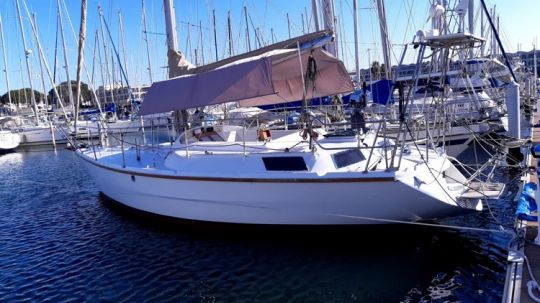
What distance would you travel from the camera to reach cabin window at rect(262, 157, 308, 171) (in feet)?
29.2

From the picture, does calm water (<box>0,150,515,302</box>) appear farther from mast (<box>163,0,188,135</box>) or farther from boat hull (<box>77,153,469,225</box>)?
mast (<box>163,0,188,135</box>)

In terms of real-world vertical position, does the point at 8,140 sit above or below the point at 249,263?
above

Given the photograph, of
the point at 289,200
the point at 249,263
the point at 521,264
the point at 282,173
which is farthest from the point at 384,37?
the point at 521,264

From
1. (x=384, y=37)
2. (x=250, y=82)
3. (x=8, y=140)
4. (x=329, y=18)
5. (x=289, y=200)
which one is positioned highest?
(x=329, y=18)

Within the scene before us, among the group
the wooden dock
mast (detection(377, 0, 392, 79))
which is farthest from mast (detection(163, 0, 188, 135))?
the wooden dock

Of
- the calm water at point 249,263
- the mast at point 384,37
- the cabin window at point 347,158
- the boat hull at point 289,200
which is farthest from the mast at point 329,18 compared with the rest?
the boat hull at point 289,200

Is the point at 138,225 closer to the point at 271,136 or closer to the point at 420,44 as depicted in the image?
the point at 271,136

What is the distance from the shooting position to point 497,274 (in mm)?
7570

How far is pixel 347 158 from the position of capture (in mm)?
9016

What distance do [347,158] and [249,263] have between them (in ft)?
9.27

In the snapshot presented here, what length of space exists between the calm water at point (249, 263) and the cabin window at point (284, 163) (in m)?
1.39

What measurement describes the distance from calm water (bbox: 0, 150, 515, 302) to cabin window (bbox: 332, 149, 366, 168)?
1324 mm

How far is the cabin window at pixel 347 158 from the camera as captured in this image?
8.89 meters

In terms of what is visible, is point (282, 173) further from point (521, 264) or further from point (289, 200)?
point (521, 264)
